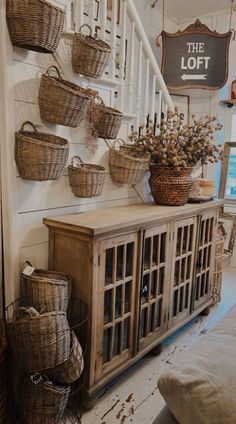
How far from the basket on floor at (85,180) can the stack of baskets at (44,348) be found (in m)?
0.51

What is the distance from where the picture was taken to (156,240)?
85.1 inches

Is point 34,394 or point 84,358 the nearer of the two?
point 34,394

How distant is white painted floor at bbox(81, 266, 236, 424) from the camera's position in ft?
5.80

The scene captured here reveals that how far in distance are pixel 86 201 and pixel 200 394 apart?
57.6 inches

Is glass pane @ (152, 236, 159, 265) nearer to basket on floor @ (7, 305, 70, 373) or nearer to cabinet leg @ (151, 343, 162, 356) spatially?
cabinet leg @ (151, 343, 162, 356)

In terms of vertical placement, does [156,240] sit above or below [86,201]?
below

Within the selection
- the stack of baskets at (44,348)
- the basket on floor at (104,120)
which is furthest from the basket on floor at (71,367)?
the basket on floor at (104,120)

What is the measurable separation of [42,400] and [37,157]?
3.53 feet

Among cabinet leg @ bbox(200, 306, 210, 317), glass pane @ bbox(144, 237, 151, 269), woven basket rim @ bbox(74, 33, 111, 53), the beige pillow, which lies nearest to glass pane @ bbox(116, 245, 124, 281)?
glass pane @ bbox(144, 237, 151, 269)

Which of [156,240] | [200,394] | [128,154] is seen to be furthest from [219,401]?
[128,154]

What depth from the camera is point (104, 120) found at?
6.68ft

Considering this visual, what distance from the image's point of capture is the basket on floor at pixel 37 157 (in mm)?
1609

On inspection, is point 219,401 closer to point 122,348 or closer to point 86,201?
point 122,348

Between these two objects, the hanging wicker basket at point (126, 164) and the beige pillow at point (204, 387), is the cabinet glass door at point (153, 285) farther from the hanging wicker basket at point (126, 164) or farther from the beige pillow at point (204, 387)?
the beige pillow at point (204, 387)
